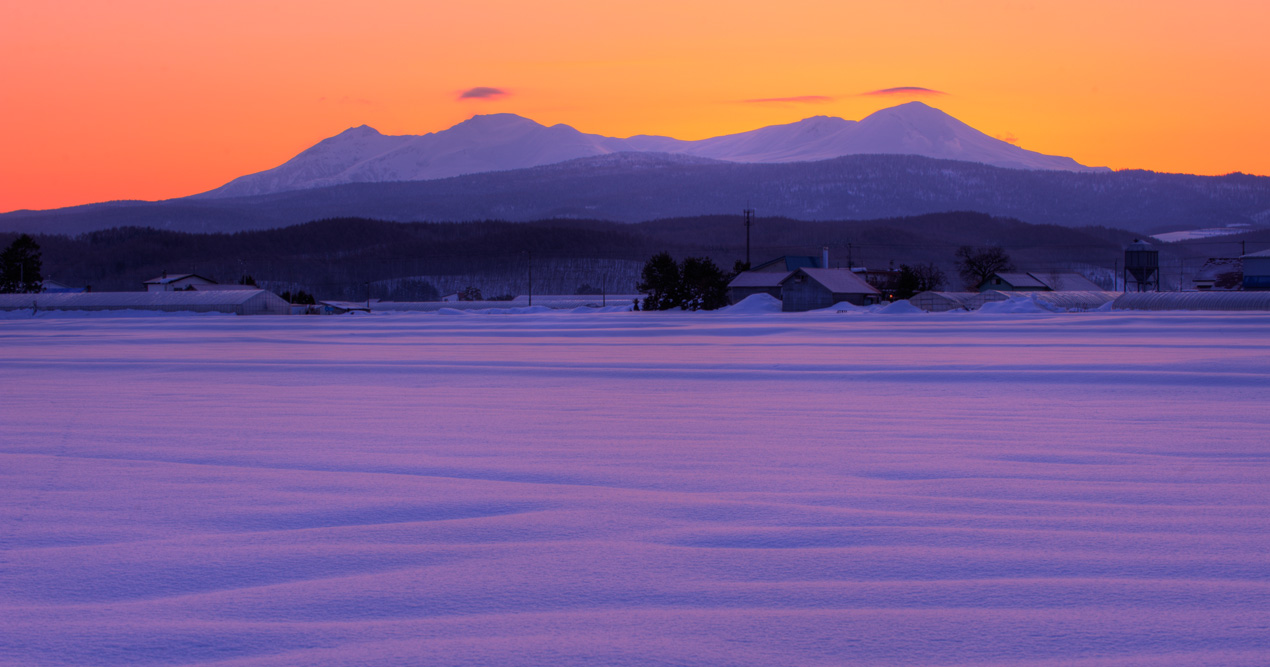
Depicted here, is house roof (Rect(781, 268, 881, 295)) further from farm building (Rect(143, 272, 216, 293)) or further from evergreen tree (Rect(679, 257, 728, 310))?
farm building (Rect(143, 272, 216, 293))

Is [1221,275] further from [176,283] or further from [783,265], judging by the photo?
[176,283]

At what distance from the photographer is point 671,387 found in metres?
15.9

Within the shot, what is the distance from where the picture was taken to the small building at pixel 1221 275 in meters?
79.1

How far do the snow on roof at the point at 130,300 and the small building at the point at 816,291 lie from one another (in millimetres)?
38925

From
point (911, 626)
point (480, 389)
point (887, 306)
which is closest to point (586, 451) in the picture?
point (911, 626)

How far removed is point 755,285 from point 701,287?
790 centimetres

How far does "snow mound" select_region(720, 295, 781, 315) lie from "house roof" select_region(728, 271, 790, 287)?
150 inches

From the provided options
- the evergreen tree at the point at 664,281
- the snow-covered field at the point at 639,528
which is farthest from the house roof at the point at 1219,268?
the snow-covered field at the point at 639,528

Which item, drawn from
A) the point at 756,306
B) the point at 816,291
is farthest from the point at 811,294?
the point at 756,306

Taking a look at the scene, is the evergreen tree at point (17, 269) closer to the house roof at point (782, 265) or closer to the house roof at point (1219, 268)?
the house roof at point (782, 265)

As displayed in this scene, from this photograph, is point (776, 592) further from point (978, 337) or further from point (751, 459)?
point (978, 337)

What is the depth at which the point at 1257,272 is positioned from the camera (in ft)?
235

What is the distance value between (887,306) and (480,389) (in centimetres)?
5469

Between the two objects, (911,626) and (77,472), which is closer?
(911,626)
